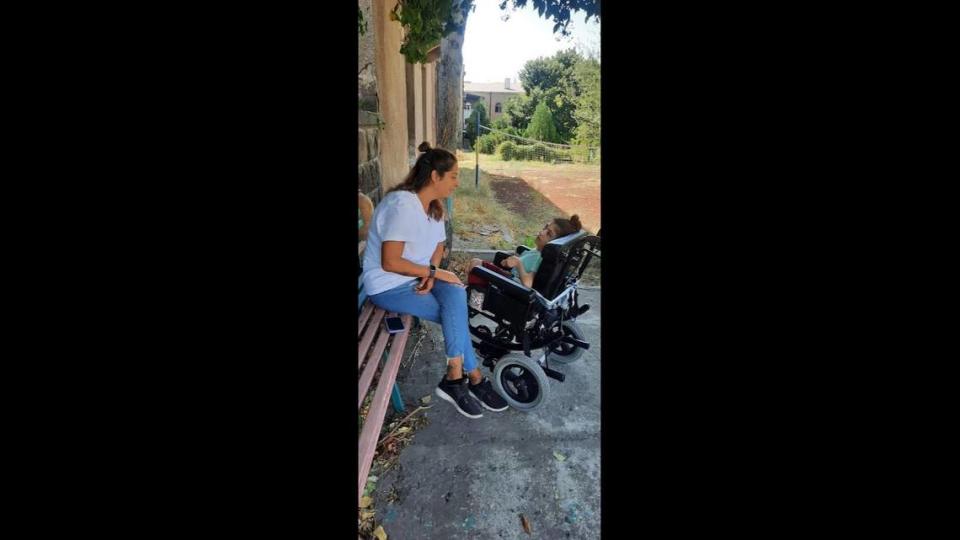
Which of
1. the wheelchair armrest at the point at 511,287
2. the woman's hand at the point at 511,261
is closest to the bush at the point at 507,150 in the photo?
the woman's hand at the point at 511,261

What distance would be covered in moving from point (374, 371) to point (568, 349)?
1551mm

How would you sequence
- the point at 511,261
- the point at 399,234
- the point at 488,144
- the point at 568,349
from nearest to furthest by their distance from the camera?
1. the point at 399,234
2. the point at 511,261
3. the point at 568,349
4. the point at 488,144

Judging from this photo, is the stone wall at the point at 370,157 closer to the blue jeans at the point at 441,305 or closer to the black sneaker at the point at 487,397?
the blue jeans at the point at 441,305

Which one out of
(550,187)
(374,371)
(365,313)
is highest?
(550,187)

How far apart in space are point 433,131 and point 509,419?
4141 millimetres

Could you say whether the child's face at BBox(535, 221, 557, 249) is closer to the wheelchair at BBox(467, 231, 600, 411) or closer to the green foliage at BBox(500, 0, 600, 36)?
the wheelchair at BBox(467, 231, 600, 411)

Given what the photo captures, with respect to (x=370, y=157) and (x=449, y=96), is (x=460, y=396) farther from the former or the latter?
(x=449, y=96)

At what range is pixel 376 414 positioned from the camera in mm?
2082

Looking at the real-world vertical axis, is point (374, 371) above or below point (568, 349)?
above

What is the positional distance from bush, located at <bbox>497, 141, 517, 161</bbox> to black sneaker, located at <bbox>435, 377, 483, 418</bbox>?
15.3 m

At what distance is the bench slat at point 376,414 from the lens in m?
1.81

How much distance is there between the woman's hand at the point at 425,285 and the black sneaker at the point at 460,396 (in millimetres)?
478

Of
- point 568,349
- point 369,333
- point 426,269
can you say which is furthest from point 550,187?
point 369,333
